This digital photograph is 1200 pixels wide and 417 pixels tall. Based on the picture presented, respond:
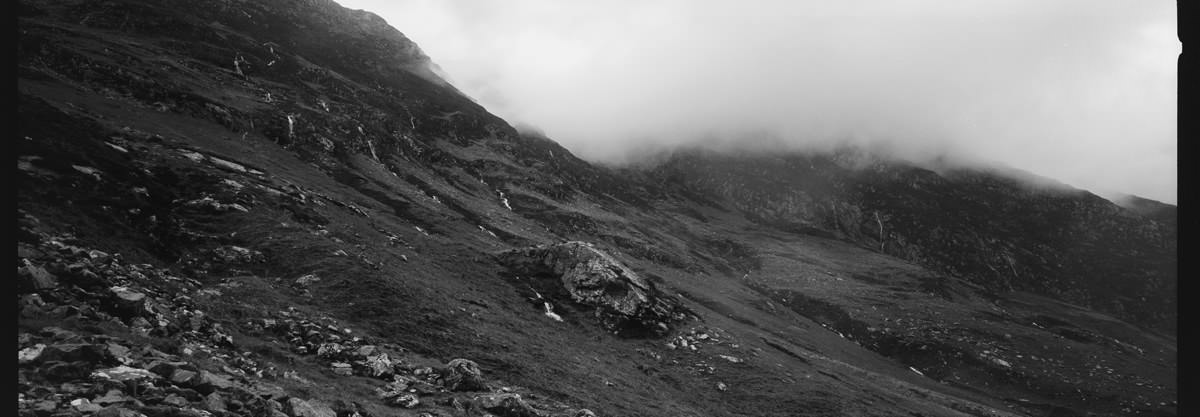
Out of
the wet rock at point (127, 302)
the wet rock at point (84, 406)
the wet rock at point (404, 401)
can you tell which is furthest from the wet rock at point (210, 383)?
the wet rock at point (404, 401)

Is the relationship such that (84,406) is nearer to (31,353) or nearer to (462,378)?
(31,353)

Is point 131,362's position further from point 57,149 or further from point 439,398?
point 57,149

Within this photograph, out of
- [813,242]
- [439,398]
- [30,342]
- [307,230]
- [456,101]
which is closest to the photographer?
[30,342]

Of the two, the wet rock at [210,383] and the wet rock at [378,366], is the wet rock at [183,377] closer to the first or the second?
the wet rock at [210,383]

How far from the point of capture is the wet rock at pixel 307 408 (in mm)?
16344

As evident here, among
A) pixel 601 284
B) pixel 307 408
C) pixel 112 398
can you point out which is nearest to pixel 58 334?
pixel 112 398

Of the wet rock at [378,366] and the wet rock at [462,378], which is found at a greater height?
the wet rock at [378,366]

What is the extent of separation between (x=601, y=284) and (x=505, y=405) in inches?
1319

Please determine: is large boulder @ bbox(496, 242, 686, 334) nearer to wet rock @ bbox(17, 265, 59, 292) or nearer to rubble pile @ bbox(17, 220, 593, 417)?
rubble pile @ bbox(17, 220, 593, 417)

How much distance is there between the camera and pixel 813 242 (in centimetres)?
18000

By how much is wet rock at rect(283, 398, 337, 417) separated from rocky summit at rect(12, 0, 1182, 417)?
0.10 m

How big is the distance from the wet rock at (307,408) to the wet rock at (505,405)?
24.4ft

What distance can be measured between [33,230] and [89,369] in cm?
1238

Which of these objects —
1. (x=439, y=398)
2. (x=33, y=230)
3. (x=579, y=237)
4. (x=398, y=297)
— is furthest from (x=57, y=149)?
(x=579, y=237)
